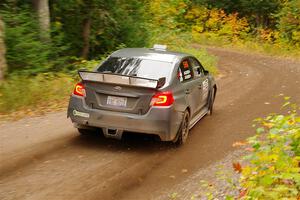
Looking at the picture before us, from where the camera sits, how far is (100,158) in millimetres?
7066

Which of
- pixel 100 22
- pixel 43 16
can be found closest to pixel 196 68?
pixel 43 16

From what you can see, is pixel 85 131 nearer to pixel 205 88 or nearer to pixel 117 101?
pixel 117 101

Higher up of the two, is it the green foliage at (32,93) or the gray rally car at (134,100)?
the gray rally car at (134,100)

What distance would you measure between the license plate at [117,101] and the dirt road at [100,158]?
82cm

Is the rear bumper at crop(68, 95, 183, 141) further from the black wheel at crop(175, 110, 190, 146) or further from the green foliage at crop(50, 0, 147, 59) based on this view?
the green foliage at crop(50, 0, 147, 59)

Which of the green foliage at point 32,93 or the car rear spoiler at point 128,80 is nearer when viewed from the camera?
the car rear spoiler at point 128,80

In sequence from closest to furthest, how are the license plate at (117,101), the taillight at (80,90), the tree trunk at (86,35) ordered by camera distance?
the license plate at (117,101)
the taillight at (80,90)
the tree trunk at (86,35)

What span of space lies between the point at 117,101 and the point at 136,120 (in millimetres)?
456

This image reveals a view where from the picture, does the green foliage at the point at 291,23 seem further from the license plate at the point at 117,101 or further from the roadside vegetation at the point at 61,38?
the license plate at the point at 117,101

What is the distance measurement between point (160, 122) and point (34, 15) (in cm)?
819

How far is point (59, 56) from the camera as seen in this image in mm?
14898

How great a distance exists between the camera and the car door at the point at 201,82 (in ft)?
30.1

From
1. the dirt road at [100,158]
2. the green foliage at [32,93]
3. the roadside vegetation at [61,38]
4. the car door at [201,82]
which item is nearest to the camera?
the dirt road at [100,158]

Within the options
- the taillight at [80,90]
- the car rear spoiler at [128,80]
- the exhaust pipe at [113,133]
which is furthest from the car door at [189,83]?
the taillight at [80,90]
